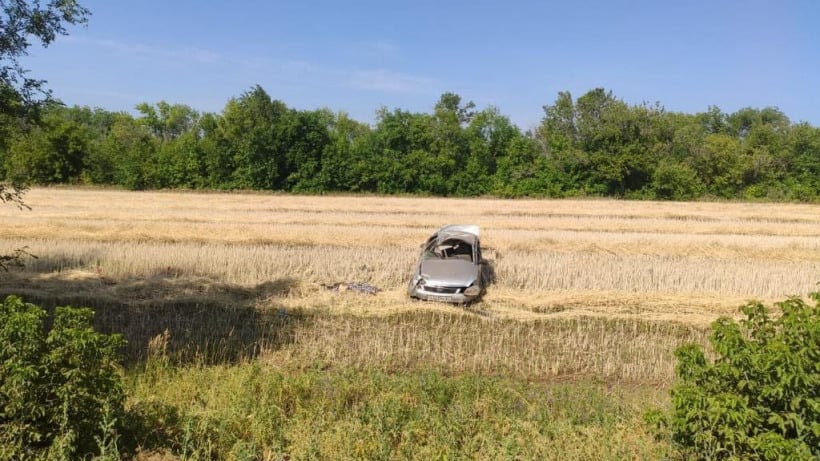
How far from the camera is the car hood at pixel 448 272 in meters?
11.4

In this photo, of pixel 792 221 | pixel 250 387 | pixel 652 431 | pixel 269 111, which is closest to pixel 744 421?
pixel 652 431

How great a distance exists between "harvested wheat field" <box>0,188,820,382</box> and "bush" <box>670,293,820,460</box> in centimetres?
397

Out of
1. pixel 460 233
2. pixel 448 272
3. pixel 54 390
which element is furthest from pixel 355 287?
pixel 54 390

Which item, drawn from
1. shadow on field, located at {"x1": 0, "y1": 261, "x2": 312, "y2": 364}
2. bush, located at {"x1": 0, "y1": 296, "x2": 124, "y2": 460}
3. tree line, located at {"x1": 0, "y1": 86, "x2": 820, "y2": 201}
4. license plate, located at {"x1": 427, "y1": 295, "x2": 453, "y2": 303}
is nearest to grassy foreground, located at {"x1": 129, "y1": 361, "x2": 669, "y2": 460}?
bush, located at {"x1": 0, "y1": 296, "x2": 124, "y2": 460}

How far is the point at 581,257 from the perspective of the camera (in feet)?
51.5

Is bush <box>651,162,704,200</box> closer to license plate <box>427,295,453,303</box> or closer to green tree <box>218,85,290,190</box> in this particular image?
green tree <box>218,85,290,190</box>

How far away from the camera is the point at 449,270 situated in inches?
468

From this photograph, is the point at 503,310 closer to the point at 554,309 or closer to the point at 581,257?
the point at 554,309

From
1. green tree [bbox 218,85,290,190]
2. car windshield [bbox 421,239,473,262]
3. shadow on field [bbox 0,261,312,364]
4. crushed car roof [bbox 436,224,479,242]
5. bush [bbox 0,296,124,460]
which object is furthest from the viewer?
green tree [bbox 218,85,290,190]

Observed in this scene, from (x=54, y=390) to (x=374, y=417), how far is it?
3.09 meters

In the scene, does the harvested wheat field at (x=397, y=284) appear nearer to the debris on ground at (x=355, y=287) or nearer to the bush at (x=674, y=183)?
the debris on ground at (x=355, y=287)

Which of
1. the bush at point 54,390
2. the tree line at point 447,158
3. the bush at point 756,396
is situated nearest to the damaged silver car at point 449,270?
the bush at point 756,396

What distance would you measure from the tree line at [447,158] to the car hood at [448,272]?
96.9 ft

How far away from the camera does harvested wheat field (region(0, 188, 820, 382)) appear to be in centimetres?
Answer: 924
